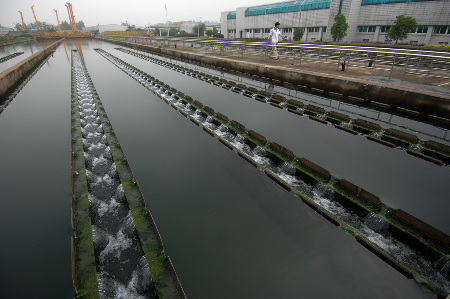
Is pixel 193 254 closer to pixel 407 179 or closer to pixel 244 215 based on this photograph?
pixel 244 215

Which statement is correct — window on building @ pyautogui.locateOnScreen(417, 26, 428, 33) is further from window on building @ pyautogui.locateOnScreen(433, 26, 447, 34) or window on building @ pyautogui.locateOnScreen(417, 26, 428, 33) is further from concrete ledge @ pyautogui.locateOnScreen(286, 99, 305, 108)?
concrete ledge @ pyautogui.locateOnScreen(286, 99, 305, 108)

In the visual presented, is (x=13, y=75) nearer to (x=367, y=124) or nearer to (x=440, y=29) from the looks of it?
(x=367, y=124)

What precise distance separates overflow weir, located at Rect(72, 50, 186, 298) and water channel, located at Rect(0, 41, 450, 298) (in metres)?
0.35

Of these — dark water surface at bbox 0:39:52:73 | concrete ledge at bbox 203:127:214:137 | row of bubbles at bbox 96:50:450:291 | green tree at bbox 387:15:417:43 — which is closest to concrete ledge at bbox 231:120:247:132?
row of bubbles at bbox 96:50:450:291

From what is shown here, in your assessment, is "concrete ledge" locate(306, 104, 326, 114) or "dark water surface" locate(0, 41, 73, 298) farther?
"concrete ledge" locate(306, 104, 326, 114)

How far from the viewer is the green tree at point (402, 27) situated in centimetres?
4528

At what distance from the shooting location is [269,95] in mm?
16328

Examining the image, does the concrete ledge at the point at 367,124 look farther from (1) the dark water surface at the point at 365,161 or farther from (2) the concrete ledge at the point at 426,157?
(2) the concrete ledge at the point at 426,157

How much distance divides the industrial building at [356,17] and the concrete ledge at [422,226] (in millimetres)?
57274

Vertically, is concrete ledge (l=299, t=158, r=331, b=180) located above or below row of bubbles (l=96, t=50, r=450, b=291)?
above

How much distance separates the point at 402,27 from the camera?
151 feet

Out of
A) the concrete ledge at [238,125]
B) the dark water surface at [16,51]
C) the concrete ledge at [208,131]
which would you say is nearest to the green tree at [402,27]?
the concrete ledge at [238,125]

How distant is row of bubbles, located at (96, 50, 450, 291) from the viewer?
5.02 meters

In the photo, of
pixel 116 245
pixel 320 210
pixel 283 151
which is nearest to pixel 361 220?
pixel 320 210
